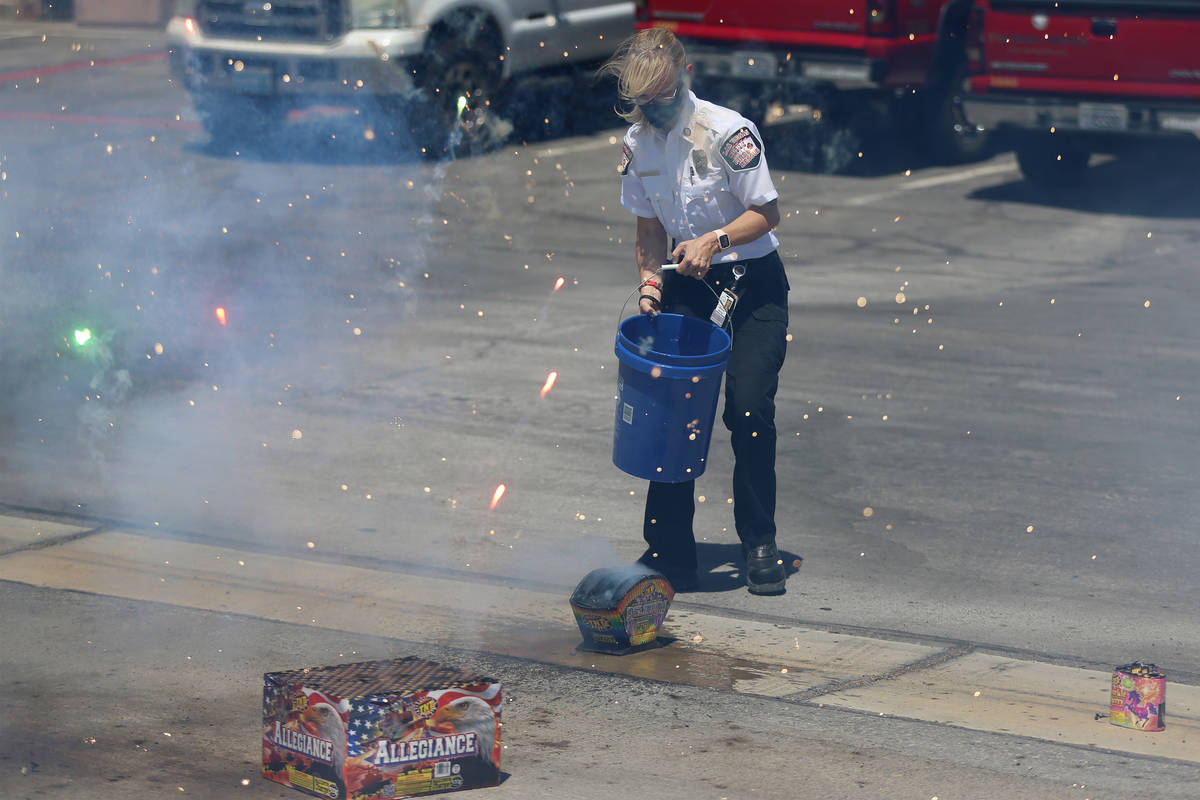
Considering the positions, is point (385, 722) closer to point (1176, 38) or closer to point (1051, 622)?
point (1051, 622)

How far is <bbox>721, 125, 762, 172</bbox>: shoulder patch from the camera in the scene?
575 cm

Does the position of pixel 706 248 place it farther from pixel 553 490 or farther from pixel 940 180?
pixel 940 180

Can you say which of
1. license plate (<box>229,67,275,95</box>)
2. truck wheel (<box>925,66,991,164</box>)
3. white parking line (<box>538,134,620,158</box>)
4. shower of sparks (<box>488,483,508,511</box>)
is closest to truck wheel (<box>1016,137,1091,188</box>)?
truck wheel (<box>925,66,991,164</box>)

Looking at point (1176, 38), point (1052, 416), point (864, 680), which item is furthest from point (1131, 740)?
point (1176, 38)

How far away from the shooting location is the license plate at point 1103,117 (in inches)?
525

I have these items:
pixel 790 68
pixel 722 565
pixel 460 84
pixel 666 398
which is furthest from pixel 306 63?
pixel 666 398

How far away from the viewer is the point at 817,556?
6.50 m

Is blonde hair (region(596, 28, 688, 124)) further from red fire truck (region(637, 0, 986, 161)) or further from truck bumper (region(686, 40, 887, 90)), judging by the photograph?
truck bumper (region(686, 40, 887, 90))

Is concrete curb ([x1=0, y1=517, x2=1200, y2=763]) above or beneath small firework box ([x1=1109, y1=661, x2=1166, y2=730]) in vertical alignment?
beneath

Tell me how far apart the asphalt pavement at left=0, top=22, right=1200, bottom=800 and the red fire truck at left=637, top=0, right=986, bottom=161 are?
5.02ft

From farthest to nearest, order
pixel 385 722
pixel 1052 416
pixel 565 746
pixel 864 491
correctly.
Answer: pixel 1052 416 → pixel 864 491 → pixel 565 746 → pixel 385 722

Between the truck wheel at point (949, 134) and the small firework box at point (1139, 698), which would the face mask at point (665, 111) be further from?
the truck wheel at point (949, 134)

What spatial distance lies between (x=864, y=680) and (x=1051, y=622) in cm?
93

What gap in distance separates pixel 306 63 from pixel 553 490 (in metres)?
7.41
